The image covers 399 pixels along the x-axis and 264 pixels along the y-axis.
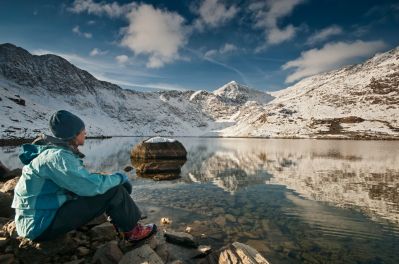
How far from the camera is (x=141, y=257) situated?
234 inches

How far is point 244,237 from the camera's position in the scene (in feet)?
31.8

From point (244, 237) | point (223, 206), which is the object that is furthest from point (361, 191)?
point (244, 237)

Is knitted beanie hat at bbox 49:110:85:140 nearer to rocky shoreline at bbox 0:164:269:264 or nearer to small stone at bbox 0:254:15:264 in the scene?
rocky shoreline at bbox 0:164:269:264

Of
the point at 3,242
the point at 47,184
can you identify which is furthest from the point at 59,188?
the point at 3,242

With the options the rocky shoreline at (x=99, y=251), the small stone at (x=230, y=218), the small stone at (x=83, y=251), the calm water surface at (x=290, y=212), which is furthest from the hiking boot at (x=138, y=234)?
the small stone at (x=230, y=218)

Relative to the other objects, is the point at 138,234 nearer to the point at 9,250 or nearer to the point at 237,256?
the point at 237,256

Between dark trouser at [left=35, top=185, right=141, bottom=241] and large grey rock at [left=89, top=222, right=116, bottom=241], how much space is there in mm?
1441

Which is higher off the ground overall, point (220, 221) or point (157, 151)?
point (157, 151)

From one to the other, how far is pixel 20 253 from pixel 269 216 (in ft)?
30.6

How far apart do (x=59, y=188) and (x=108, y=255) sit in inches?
76.2

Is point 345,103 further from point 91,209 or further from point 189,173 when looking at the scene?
point 91,209

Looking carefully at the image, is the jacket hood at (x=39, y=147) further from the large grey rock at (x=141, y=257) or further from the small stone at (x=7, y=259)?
the large grey rock at (x=141, y=257)

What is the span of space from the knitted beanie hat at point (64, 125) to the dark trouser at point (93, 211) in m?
1.28

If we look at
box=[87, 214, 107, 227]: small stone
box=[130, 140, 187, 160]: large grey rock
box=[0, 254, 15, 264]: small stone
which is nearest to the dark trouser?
box=[0, 254, 15, 264]: small stone
